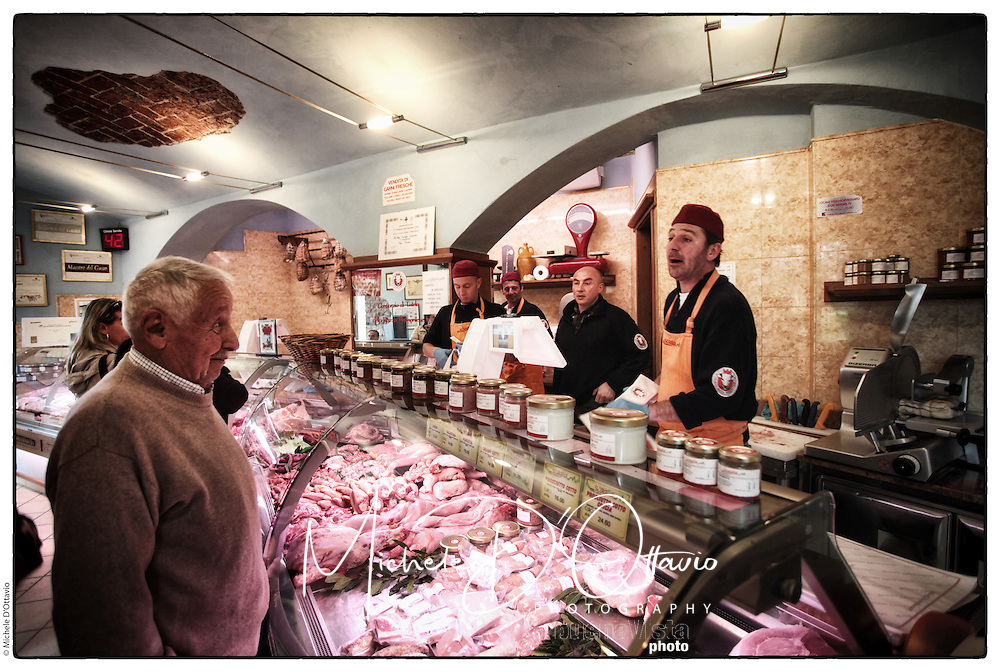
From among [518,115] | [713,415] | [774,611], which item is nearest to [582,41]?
[518,115]

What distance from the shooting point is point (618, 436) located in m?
1.13

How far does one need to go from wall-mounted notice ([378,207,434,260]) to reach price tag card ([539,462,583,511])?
7.27 feet

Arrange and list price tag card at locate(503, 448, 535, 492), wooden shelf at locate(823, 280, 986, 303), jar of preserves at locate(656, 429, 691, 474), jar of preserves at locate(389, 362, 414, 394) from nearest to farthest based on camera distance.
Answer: jar of preserves at locate(656, 429, 691, 474)
price tag card at locate(503, 448, 535, 492)
wooden shelf at locate(823, 280, 986, 303)
jar of preserves at locate(389, 362, 414, 394)

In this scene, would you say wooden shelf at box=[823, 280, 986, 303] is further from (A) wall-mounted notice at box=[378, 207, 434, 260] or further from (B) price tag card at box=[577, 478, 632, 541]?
(A) wall-mounted notice at box=[378, 207, 434, 260]

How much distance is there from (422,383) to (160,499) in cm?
91

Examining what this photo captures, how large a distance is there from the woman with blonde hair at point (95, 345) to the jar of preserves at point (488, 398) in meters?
1.32

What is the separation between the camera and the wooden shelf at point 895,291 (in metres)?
1.70

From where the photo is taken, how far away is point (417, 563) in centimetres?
156

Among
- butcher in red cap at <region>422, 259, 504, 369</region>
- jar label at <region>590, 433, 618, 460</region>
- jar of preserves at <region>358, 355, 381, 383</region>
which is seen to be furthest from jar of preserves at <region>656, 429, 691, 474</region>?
butcher in red cap at <region>422, 259, 504, 369</region>

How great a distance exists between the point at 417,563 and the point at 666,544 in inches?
36.7

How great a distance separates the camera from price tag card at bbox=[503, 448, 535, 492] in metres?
1.29

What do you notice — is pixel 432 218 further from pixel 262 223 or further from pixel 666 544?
pixel 262 223

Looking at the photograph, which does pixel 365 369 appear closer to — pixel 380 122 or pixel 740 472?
pixel 380 122

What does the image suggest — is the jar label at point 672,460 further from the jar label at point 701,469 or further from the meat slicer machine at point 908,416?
the meat slicer machine at point 908,416
